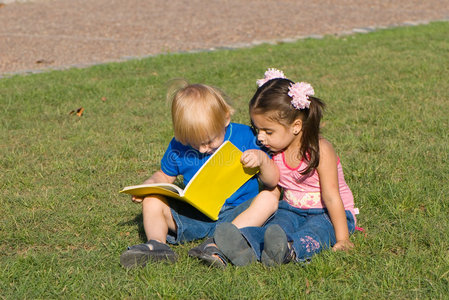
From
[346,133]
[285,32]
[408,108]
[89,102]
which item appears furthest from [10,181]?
[285,32]

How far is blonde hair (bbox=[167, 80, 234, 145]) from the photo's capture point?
3.08 meters

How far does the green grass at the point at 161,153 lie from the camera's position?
273cm

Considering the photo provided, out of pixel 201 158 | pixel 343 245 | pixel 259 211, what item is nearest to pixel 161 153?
pixel 201 158

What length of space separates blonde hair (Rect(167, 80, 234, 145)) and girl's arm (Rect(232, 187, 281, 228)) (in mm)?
417

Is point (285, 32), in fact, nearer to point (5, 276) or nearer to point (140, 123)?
point (140, 123)

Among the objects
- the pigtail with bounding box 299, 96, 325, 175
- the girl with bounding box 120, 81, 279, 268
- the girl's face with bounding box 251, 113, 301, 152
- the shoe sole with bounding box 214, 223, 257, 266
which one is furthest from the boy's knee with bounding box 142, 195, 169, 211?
the pigtail with bounding box 299, 96, 325, 175

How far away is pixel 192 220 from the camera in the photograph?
10.7 ft

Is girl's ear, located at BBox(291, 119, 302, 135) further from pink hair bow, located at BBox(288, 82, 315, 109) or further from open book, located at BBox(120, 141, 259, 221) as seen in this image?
open book, located at BBox(120, 141, 259, 221)

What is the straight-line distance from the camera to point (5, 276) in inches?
114

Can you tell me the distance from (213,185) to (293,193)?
0.50m

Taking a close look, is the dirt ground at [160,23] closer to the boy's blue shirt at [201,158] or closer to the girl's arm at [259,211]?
the boy's blue shirt at [201,158]

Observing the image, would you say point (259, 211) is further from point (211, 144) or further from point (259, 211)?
point (211, 144)

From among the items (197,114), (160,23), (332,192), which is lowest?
(160,23)

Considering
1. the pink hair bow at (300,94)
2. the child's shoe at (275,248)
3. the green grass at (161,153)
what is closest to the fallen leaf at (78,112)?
the green grass at (161,153)
